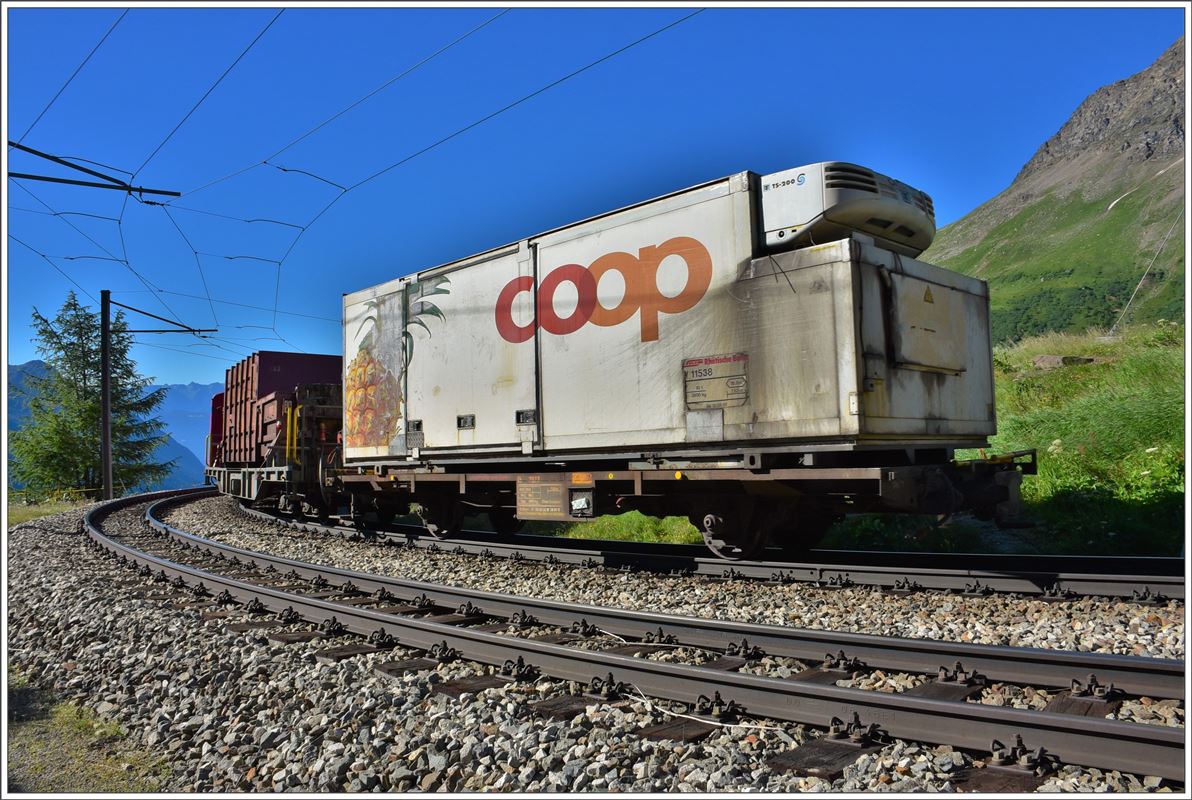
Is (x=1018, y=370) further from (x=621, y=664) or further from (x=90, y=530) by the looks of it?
(x=90, y=530)

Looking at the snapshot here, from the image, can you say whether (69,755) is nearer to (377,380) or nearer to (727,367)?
(727,367)

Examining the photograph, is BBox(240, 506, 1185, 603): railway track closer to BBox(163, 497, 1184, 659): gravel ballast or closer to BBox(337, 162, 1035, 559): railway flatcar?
BBox(163, 497, 1184, 659): gravel ballast

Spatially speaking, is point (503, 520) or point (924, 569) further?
point (503, 520)

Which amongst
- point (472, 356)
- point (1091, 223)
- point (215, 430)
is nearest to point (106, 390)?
point (215, 430)

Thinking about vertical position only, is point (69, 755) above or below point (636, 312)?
below

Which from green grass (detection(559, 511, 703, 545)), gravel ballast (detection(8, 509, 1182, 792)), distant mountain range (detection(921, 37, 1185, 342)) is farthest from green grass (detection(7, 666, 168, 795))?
distant mountain range (detection(921, 37, 1185, 342))

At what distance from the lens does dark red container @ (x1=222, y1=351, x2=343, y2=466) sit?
55.4 feet

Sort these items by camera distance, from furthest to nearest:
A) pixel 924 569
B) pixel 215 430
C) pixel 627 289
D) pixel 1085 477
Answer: pixel 215 430 → pixel 1085 477 → pixel 627 289 → pixel 924 569

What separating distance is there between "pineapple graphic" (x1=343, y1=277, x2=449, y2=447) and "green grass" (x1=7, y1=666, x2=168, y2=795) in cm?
673

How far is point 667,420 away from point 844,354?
2.05 meters

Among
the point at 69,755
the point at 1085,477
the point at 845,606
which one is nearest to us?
the point at 69,755

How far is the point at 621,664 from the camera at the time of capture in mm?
4520

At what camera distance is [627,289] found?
327 inches

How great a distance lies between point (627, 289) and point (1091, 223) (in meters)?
140
